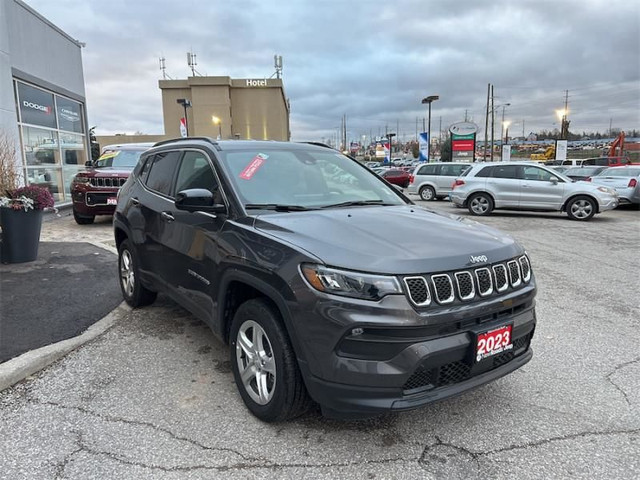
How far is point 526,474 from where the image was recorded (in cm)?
249

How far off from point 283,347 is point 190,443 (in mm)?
813

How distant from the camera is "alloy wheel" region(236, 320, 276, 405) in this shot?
290 centimetres

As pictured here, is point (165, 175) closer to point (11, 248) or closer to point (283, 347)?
point (283, 347)

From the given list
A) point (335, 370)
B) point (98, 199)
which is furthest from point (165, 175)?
point (98, 199)

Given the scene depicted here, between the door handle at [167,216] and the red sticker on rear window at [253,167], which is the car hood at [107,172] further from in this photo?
the red sticker on rear window at [253,167]

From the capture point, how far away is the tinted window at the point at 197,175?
361 cm

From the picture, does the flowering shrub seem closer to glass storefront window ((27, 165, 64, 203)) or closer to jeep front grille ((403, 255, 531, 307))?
glass storefront window ((27, 165, 64, 203))

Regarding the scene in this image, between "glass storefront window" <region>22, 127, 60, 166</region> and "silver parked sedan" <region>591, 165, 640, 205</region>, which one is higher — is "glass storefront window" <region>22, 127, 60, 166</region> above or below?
above

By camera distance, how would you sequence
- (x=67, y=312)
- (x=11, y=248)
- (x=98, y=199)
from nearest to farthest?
(x=67, y=312), (x=11, y=248), (x=98, y=199)

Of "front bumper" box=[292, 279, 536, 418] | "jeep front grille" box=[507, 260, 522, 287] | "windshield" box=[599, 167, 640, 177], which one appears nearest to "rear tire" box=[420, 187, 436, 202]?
"windshield" box=[599, 167, 640, 177]

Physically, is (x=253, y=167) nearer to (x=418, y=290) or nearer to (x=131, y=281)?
(x=418, y=290)

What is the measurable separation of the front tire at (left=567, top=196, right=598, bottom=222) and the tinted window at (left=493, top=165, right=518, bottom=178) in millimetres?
1761

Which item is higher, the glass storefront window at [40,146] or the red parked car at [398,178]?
the glass storefront window at [40,146]

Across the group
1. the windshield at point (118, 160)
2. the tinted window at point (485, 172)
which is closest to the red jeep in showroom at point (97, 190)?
the windshield at point (118, 160)
